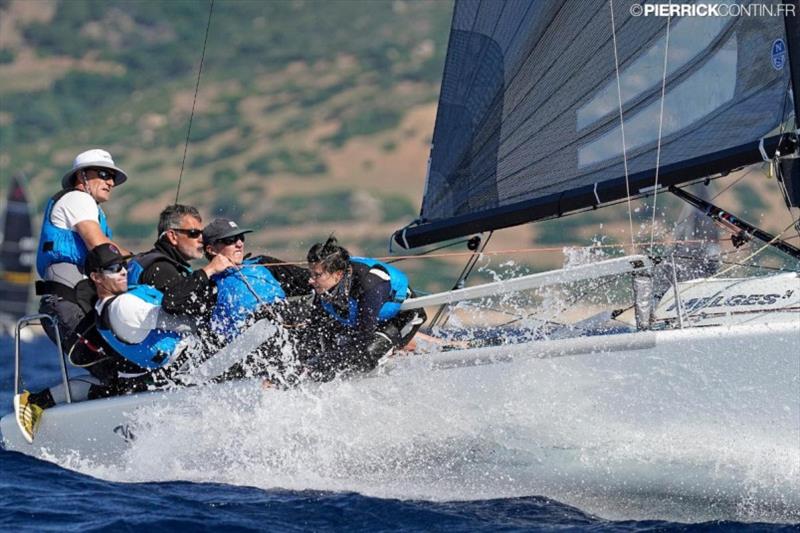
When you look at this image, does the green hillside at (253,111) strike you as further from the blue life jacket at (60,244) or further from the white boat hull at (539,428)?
the white boat hull at (539,428)

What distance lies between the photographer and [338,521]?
3.82 meters

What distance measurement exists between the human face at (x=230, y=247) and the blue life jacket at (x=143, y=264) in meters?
0.29

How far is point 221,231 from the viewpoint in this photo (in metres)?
4.38

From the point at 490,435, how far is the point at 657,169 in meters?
1.18

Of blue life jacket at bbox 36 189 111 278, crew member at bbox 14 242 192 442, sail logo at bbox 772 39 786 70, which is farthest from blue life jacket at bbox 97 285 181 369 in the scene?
sail logo at bbox 772 39 786 70

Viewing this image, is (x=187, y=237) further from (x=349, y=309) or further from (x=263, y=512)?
(x=263, y=512)

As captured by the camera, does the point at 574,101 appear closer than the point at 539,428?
No

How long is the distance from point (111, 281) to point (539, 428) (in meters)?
1.67

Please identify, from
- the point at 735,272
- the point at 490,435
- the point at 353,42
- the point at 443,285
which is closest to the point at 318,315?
the point at 490,435

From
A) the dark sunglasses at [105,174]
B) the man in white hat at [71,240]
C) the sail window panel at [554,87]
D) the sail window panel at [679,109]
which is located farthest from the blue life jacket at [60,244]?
the sail window panel at [679,109]

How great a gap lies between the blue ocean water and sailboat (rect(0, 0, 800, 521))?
0.12 m

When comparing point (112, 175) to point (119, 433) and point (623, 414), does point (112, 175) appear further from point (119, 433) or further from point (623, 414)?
point (623, 414)

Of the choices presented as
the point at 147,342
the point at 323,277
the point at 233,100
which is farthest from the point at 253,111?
the point at 323,277

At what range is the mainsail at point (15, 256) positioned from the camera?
20578mm
